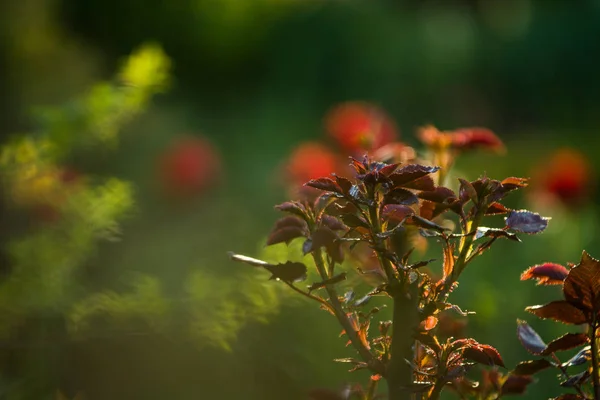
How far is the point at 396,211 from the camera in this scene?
2.35 ft

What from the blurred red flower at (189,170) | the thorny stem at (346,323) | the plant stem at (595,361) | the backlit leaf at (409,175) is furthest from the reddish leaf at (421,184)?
the blurred red flower at (189,170)

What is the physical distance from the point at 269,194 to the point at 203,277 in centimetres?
236

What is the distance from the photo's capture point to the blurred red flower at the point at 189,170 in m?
3.25

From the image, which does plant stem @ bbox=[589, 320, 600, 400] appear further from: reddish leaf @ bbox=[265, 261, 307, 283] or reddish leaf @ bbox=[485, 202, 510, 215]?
reddish leaf @ bbox=[265, 261, 307, 283]

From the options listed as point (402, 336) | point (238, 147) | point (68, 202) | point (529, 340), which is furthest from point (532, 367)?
point (238, 147)

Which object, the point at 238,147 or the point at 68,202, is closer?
the point at 68,202

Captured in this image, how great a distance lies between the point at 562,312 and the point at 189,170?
104 inches

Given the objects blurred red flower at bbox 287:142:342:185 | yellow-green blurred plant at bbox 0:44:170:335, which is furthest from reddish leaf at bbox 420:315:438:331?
blurred red flower at bbox 287:142:342:185

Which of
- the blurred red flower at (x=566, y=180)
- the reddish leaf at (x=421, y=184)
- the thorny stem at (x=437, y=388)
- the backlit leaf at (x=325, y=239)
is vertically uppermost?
the blurred red flower at (x=566, y=180)

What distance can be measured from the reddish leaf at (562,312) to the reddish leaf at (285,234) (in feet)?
0.78

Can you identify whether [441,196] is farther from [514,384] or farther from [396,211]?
[514,384]

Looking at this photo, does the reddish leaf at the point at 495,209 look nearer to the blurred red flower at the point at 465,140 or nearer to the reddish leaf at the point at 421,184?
the reddish leaf at the point at 421,184

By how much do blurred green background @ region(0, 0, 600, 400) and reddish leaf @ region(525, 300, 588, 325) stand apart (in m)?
0.58

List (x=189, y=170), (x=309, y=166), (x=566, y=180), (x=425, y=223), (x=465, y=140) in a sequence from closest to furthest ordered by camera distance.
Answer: (x=425, y=223), (x=465, y=140), (x=309, y=166), (x=566, y=180), (x=189, y=170)
